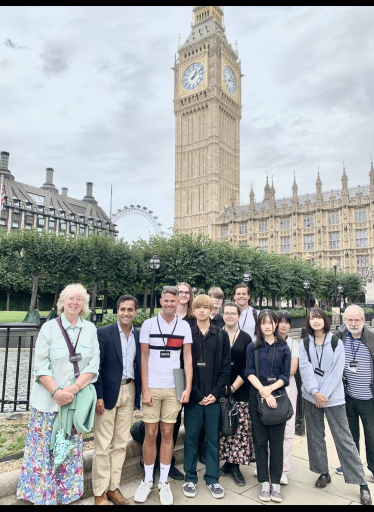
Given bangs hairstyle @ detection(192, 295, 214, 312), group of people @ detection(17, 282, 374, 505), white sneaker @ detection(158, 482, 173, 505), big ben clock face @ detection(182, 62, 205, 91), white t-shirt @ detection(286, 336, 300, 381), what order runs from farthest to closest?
1. big ben clock face @ detection(182, 62, 205, 91)
2. white t-shirt @ detection(286, 336, 300, 381)
3. bangs hairstyle @ detection(192, 295, 214, 312)
4. white sneaker @ detection(158, 482, 173, 505)
5. group of people @ detection(17, 282, 374, 505)

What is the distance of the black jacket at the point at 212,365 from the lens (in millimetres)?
3686

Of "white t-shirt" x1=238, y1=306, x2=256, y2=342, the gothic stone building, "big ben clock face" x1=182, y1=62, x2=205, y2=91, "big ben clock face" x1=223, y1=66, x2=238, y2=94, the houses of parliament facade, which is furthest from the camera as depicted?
"big ben clock face" x1=223, y1=66, x2=238, y2=94

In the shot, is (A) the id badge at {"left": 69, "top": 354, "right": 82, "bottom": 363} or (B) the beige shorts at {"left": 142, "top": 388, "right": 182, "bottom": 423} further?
(B) the beige shorts at {"left": 142, "top": 388, "right": 182, "bottom": 423}

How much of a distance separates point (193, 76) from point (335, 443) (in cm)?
7736

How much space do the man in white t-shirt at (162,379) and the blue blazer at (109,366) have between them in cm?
26

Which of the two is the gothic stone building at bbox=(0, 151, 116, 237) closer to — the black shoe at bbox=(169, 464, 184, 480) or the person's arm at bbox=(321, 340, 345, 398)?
the black shoe at bbox=(169, 464, 184, 480)

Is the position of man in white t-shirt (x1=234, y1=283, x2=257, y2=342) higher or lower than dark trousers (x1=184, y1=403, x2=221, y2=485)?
higher

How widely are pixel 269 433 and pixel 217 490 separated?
0.76 m

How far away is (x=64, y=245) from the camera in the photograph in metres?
24.5

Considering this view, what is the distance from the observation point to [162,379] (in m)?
3.60

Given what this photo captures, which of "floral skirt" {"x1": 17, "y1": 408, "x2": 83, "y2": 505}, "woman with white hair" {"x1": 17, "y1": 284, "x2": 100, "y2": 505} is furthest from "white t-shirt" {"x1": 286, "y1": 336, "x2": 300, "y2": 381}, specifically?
"floral skirt" {"x1": 17, "y1": 408, "x2": 83, "y2": 505}

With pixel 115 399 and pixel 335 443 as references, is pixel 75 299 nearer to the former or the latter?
pixel 115 399

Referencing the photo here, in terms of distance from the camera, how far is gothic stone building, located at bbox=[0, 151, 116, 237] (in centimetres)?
6331

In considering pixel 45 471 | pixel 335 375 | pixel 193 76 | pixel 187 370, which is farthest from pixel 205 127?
pixel 45 471
